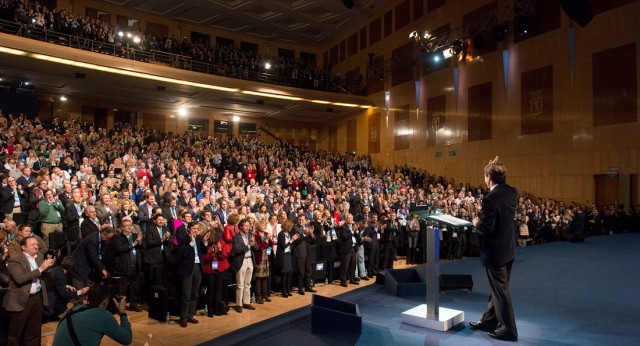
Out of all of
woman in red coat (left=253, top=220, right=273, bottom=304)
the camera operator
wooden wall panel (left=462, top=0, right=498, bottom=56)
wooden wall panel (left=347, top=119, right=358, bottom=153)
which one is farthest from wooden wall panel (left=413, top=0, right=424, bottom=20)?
the camera operator

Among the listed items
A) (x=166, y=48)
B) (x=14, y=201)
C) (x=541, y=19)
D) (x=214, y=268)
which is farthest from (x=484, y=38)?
(x=14, y=201)

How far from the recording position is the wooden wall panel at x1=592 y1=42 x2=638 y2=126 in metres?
11.5

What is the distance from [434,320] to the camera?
3.48 metres

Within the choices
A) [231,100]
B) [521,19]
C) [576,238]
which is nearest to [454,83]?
A: [521,19]

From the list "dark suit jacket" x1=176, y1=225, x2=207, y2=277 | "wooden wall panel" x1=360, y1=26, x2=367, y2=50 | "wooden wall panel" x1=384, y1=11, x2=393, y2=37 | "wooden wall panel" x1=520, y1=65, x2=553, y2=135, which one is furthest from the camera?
"wooden wall panel" x1=360, y1=26, x2=367, y2=50

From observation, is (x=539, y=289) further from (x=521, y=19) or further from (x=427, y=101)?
(x=427, y=101)

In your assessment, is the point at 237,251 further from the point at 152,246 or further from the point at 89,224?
the point at 89,224

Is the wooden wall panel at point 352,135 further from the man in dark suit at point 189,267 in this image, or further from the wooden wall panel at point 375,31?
the man in dark suit at point 189,267

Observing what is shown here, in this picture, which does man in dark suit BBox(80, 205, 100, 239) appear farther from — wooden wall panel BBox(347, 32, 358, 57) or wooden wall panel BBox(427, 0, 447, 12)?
wooden wall panel BBox(347, 32, 358, 57)

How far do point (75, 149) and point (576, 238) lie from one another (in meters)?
12.8

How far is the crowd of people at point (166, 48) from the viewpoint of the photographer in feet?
42.8

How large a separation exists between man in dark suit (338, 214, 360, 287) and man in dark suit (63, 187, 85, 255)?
4.22 metres

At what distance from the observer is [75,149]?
1082cm

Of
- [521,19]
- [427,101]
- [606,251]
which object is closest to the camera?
[606,251]
